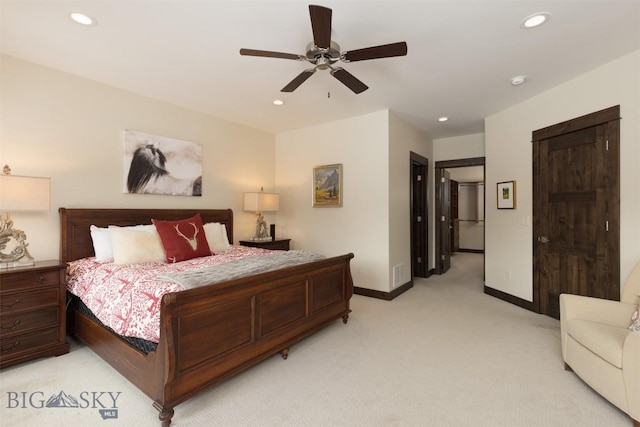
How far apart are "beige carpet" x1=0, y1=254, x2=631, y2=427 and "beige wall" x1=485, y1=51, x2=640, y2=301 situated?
3.53 ft

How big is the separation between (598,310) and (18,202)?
4.61 metres

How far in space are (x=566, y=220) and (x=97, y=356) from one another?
16.0 ft

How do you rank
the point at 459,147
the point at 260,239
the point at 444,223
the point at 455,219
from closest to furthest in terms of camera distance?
the point at 260,239 < the point at 459,147 < the point at 444,223 < the point at 455,219

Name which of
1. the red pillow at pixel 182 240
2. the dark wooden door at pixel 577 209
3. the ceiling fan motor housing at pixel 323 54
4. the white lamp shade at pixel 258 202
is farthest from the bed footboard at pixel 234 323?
the dark wooden door at pixel 577 209

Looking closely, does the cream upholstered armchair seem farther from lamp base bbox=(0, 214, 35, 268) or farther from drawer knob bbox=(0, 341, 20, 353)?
lamp base bbox=(0, 214, 35, 268)

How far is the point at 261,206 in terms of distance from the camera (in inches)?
182

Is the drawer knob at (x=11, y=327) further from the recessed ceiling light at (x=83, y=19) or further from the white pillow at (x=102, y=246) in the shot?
the recessed ceiling light at (x=83, y=19)

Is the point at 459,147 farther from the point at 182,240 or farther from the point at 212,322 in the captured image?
the point at 212,322

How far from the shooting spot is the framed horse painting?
3.54 metres

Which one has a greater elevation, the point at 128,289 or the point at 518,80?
the point at 518,80

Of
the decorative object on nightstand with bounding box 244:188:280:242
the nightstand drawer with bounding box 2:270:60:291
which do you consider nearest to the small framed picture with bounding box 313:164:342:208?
the decorative object on nightstand with bounding box 244:188:280:242

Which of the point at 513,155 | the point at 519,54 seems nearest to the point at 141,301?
the point at 519,54

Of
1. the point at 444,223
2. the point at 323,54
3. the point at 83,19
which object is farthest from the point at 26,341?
the point at 444,223

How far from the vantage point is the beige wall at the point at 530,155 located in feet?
8.92
